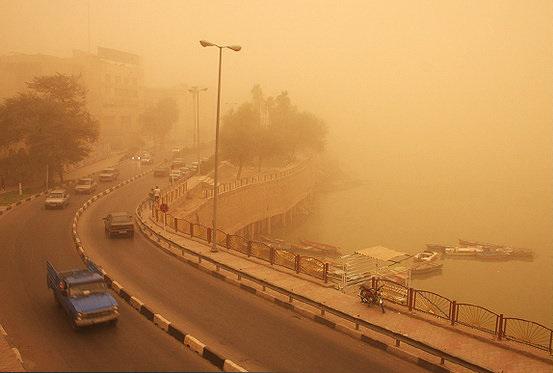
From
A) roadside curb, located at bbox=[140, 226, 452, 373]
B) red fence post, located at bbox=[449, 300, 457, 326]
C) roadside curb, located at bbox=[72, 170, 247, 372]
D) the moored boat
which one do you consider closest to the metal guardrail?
roadside curb, located at bbox=[140, 226, 452, 373]

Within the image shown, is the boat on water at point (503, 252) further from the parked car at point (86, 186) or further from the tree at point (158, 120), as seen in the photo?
the tree at point (158, 120)

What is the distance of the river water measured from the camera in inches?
1726

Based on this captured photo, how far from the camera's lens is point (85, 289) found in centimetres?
1421

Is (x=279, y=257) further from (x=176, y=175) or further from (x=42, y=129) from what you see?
(x=42, y=129)

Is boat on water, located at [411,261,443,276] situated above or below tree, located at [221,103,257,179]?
below

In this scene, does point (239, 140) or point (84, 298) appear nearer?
point (84, 298)

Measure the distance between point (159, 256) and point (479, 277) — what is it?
1439 inches

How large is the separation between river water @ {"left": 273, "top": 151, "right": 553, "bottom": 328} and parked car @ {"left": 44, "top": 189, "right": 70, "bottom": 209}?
95.6 ft

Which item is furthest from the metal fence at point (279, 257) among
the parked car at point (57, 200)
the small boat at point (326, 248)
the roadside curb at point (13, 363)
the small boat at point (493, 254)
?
the small boat at point (493, 254)

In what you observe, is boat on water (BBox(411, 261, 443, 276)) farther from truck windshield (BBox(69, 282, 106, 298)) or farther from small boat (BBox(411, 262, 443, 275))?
Result: truck windshield (BBox(69, 282, 106, 298))

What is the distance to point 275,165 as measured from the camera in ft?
252

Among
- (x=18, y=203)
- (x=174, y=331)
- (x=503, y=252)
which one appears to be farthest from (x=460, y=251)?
(x=174, y=331)

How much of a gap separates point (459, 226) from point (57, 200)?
57215 mm

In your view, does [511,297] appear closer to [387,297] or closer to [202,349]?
[387,297]
